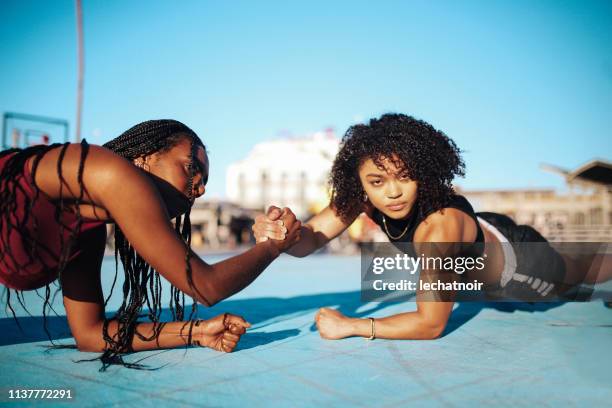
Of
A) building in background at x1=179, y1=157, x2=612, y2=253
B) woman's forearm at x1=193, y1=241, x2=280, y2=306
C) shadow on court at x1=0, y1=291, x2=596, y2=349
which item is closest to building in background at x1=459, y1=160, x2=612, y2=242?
building in background at x1=179, y1=157, x2=612, y2=253

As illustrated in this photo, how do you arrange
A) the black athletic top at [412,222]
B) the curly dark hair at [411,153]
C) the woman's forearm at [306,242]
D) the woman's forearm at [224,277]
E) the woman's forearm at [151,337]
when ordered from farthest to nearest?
the woman's forearm at [306,242], the black athletic top at [412,222], the curly dark hair at [411,153], the woman's forearm at [151,337], the woman's forearm at [224,277]

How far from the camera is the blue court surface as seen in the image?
154cm

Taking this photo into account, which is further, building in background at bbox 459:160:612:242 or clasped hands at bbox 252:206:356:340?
building in background at bbox 459:160:612:242

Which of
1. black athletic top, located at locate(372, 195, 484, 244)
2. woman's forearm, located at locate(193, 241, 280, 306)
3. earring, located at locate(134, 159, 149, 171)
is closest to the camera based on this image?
woman's forearm, located at locate(193, 241, 280, 306)

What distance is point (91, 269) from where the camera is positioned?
7.45 ft

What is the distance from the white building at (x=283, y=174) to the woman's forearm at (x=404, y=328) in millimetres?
49219

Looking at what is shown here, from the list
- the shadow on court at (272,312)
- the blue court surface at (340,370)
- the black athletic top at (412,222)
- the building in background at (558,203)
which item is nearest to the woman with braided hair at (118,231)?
the blue court surface at (340,370)

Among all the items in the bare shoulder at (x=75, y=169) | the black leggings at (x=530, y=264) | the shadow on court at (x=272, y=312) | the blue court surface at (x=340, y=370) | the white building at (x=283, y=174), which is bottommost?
the shadow on court at (x=272, y=312)

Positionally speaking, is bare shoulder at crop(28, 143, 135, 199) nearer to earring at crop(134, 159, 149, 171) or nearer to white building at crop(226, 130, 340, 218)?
earring at crop(134, 159, 149, 171)

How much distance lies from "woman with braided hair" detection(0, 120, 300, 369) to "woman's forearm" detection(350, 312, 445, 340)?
69cm

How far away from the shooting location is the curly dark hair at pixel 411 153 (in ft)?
8.28

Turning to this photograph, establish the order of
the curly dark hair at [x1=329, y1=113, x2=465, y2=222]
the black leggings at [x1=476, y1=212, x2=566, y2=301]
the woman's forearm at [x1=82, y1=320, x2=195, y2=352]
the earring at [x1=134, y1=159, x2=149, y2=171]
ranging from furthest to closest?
the black leggings at [x1=476, y1=212, x2=566, y2=301] → the curly dark hair at [x1=329, y1=113, x2=465, y2=222] → the woman's forearm at [x1=82, y1=320, x2=195, y2=352] → the earring at [x1=134, y1=159, x2=149, y2=171]

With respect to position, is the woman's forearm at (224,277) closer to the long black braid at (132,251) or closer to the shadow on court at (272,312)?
the long black braid at (132,251)

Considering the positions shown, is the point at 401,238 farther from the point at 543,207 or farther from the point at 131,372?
the point at 543,207
